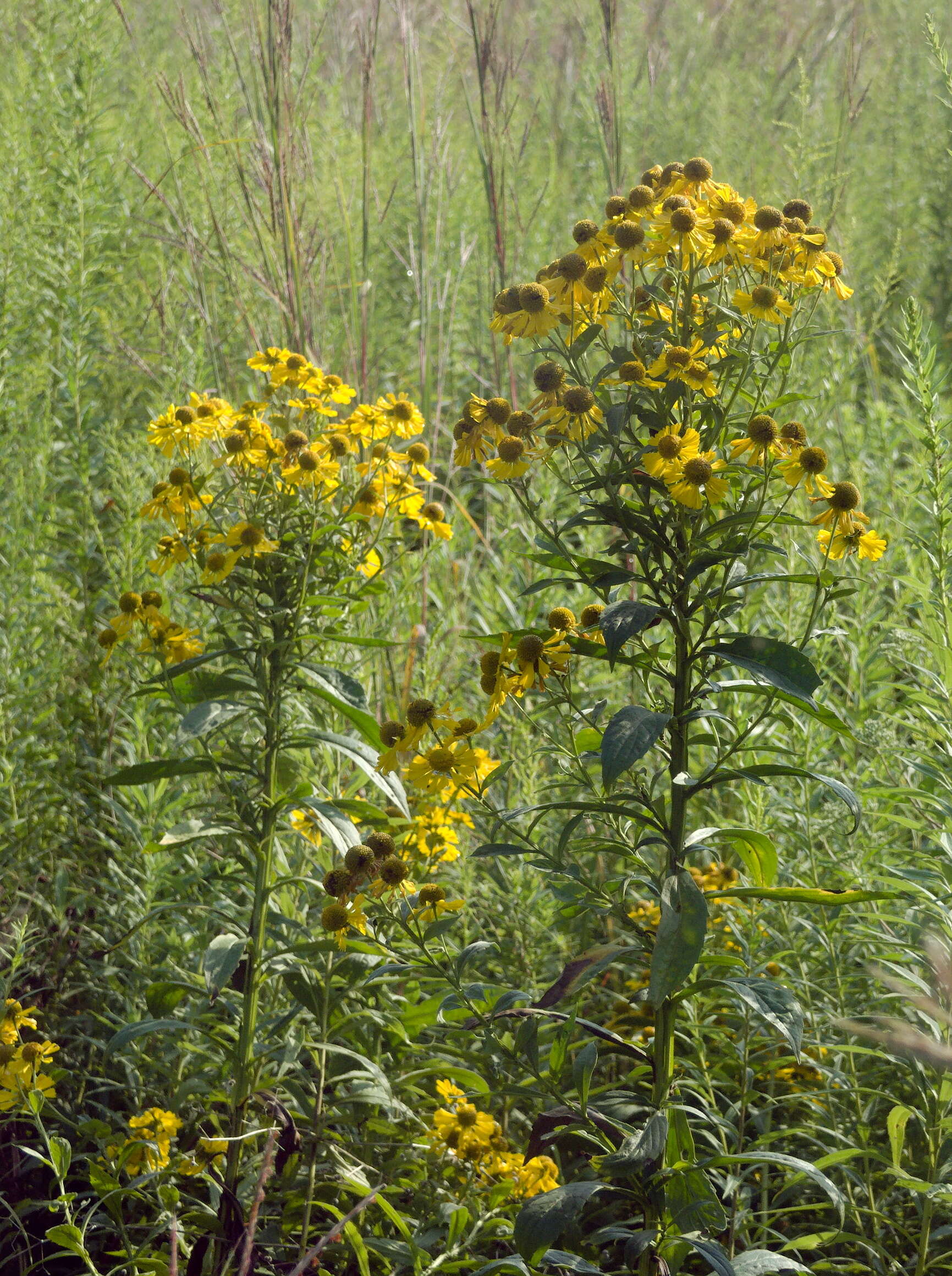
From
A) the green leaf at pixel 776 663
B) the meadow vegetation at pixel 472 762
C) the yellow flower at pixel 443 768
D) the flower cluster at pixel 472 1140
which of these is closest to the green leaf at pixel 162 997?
the meadow vegetation at pixel 472 762

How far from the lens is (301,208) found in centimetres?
222

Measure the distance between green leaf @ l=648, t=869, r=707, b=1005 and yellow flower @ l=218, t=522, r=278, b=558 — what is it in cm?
72

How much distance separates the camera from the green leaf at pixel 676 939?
3.42ft

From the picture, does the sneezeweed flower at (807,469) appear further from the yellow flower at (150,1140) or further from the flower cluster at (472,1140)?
the yellow flower at (150,1140)

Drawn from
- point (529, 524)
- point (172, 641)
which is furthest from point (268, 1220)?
point (529, 524)

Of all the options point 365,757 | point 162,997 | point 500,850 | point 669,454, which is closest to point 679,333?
point 669,454

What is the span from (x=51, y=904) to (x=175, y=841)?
816 mm

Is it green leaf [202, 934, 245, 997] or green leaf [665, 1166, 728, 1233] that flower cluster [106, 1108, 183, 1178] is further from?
green leaf [665, 1166, 728, 1233]

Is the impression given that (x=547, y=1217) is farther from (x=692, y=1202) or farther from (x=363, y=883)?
(x=363, y=883)

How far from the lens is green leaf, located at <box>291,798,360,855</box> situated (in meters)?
1.47

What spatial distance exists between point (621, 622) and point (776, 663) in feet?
0.50

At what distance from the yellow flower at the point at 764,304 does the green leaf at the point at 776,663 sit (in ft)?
1.12

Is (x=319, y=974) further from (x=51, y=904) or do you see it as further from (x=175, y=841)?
(x=51, y=904)

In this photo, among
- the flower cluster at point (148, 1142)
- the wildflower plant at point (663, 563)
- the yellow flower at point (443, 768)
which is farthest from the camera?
the flower cluster at point (148, 1142)
